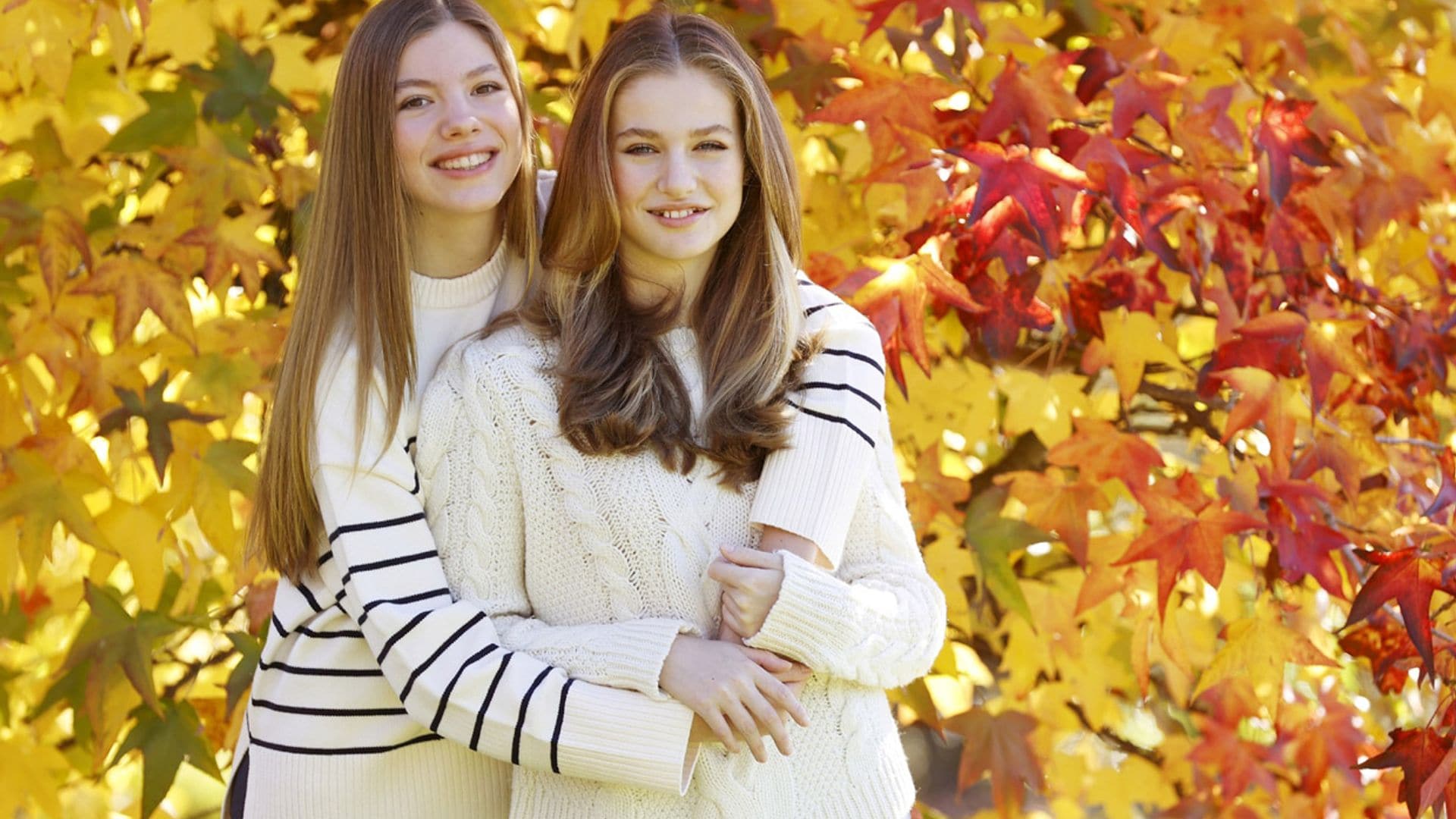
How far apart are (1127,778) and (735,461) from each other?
4.07ft

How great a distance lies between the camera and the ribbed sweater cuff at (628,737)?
5.07 feet

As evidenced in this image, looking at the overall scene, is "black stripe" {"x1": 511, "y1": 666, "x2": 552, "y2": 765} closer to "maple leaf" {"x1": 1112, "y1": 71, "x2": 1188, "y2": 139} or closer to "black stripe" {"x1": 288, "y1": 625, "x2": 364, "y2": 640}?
"black stripe" {"x1": 288, "y1": 625, "x2": 364, "y2": 640}

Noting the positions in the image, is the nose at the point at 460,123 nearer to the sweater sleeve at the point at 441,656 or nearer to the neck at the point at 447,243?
the neck at the point at 447,243

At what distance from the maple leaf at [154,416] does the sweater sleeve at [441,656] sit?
20.2 inches

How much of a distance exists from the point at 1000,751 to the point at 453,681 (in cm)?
107

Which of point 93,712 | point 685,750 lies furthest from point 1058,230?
point 93,712

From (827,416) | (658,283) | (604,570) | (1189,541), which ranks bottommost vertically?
(1189,541)

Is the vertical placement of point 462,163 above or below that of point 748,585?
above

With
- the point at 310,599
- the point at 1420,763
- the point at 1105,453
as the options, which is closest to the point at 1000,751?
the point at 1105,453

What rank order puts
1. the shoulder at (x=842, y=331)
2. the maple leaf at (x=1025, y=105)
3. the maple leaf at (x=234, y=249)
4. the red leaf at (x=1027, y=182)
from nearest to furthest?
the shoulder at (x=842, y=331) < the red leaf at (x=1027, y=182) < the maple leaf at (x=1025, y=105) < the maple leaf at (x=234, y=249)

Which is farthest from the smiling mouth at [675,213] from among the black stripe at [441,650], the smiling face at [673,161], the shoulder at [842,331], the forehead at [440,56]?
the black stripe at [441,650]

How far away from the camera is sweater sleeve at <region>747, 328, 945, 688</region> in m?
1.57

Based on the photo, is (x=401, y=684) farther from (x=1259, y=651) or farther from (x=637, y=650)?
(x=1259, y=651)

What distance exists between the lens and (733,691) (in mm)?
1545
